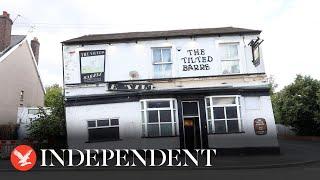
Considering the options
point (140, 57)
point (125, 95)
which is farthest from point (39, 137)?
point (140, 57)

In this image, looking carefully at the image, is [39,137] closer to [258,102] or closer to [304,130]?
[258,102]

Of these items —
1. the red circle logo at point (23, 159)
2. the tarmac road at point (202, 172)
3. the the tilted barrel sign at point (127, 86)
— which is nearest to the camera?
the tarmac road at point (202, 172)

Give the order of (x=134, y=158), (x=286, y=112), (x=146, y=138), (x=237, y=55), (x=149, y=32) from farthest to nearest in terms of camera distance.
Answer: (x=286, y=112)
(x=149, y=32)
(x=237, y=55)
(x=146, y=138)
(x=134, y=158)

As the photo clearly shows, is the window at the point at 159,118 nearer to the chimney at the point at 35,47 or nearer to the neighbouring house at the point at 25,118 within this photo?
the neighbouring house at the point at 25,118

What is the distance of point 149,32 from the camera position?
76.7 ft

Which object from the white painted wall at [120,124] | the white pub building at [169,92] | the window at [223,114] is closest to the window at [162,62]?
the white pub building at [169,92]

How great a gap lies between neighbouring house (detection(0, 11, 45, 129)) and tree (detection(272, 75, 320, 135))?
21.1m

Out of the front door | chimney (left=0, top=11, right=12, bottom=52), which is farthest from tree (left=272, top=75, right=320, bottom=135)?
chimney (left=0, top=11, right=12, bottom=52)

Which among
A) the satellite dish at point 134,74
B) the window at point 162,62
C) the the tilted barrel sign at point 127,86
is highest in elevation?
the window at point 162,62

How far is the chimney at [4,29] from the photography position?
2739 centimetres

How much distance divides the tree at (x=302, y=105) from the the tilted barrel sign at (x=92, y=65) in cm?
1695

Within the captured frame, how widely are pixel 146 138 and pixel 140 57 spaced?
14.7 ft

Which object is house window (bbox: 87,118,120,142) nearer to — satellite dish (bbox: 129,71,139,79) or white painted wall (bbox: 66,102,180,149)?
white painted wall (bbox: 66,102,180,149)

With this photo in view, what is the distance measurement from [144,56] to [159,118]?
11.7 ft
